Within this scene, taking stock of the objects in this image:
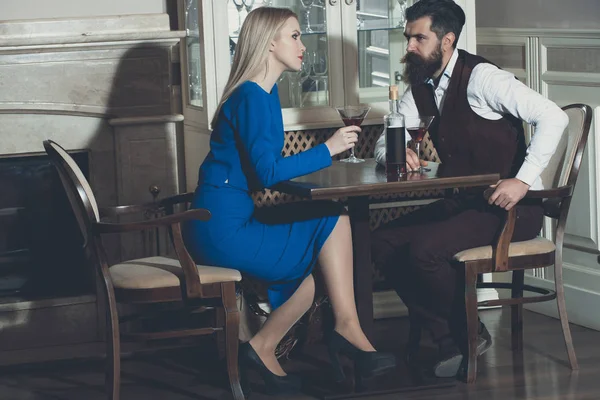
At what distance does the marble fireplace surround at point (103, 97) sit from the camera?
433 centimetres

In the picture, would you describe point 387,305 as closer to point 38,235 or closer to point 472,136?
point 472,136

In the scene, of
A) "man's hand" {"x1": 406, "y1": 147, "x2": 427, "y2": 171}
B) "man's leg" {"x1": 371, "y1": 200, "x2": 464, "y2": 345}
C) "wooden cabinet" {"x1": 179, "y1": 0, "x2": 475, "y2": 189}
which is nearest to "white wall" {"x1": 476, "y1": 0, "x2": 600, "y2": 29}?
"wooden cabinet" {"x1": 179, "y1": 0, "x2": 475, "y2": 189}

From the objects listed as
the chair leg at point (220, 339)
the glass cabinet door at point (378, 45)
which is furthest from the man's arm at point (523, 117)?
the chair leg at point (220, 339)

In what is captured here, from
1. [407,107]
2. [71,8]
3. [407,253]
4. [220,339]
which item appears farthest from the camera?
[71,8]

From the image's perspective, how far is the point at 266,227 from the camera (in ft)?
11.8

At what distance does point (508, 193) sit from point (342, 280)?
0.59m

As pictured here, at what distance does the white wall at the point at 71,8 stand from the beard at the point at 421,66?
1.11 m

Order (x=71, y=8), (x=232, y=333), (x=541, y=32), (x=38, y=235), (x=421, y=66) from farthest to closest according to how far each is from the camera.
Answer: (x=38, y=235)
(x=541, y=32)
(x=71, y=8)
(x=421, y=66)
(x=232, y=333)

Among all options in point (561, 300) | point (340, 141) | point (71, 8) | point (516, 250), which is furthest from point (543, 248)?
point (71, 8)

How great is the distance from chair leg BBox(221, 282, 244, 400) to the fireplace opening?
4.23 feet

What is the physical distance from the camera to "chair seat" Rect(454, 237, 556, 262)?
11.9 feet

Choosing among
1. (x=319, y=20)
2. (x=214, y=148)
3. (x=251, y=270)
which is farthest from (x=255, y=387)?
(x=319, y=20)

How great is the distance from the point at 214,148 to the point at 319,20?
3.38 feet

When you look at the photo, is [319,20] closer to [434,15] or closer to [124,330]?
[434,15]
